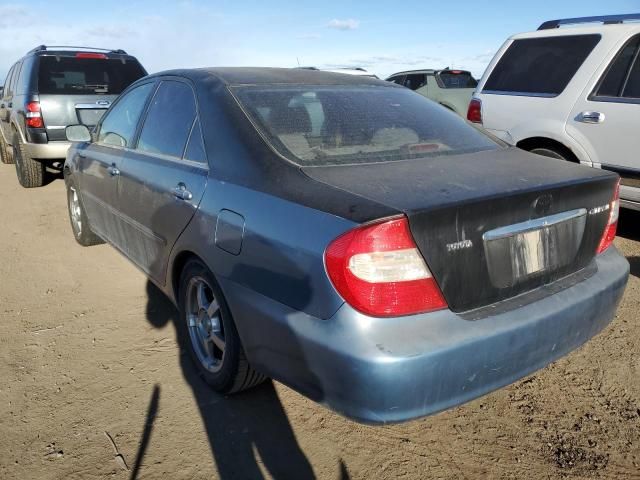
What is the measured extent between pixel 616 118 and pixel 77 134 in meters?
4.44

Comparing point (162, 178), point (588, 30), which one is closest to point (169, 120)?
point (162, 178)

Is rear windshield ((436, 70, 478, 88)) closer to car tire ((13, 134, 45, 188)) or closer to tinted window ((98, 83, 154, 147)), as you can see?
car tire ((13, 134, 45, 188))

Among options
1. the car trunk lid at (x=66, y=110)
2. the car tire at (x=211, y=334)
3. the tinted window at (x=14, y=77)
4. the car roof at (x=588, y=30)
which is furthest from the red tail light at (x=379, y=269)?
the tinted window at (x=14, y=77)

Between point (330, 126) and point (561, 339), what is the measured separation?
140cm

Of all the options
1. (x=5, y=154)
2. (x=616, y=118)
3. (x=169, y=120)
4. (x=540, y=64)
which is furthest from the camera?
(x=5, y=154)

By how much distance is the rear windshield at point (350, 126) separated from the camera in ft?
8.02

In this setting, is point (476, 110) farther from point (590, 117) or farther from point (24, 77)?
point (24, 77)

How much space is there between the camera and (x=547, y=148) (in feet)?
16.6

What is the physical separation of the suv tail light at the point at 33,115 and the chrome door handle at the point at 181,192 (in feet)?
17.1

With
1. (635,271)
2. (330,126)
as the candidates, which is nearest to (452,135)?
(330,126)

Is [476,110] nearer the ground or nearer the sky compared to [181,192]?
nearer the sky

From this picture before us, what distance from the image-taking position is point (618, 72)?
4672mm

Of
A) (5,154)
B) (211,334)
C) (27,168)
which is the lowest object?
(5,154)

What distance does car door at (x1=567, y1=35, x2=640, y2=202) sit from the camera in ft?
14.6
